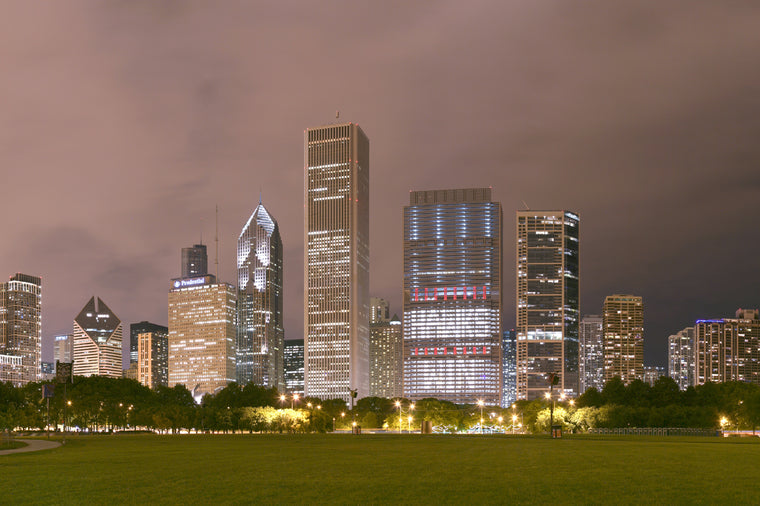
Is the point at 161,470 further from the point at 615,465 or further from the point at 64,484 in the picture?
the point at 615,465

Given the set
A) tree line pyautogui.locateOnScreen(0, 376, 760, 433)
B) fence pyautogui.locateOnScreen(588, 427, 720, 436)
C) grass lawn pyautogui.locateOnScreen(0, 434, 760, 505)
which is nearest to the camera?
grass lawn pyautogui.locateOnScreen(0, 434, 760, 505)

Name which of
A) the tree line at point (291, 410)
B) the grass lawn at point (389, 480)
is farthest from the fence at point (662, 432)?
the grass lawn at point (389, 480)

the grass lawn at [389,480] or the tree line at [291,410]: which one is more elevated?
the grass lawn at [389,480]

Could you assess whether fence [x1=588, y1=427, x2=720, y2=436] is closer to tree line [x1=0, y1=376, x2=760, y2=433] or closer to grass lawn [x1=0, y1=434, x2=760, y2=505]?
tree line [x1=0, y1=376, x2=760, y2=433]

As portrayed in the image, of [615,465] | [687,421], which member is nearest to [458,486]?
[615,465]

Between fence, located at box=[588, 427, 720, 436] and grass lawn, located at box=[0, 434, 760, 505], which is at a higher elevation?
grass lawn, located at box=[0, 434, 760, 505]

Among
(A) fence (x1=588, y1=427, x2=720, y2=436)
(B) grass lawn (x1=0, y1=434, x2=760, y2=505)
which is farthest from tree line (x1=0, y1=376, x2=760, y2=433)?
(B) grass lawn (x1=0, y1=434, x2=760, y2=505)

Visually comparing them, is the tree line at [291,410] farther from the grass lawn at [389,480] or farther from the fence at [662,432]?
the grass lawn at [389,480]

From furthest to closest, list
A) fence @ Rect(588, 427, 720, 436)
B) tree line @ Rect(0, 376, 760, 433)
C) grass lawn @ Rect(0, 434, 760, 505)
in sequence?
1. tree line @ Rect(0, 376, 760, 433)
2. fence @ Rect(588, 427, 720, 436)
3. grass lawn @ Rect(0, 434, 760, 505)

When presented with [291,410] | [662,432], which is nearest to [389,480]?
[662,432]

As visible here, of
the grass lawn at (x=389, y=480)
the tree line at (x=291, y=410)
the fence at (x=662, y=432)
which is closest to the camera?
the grass lawn at (x=389, y=480)

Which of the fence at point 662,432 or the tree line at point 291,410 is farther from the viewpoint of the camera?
the tree line at point 291,410

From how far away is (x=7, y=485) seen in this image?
29.6m

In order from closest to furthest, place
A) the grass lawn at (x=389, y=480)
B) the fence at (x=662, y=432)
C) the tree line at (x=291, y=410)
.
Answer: the grass lawn at (x=389, y=480) < the fence at (x=662, y=432) < the tree line at (x=291, y=410)
